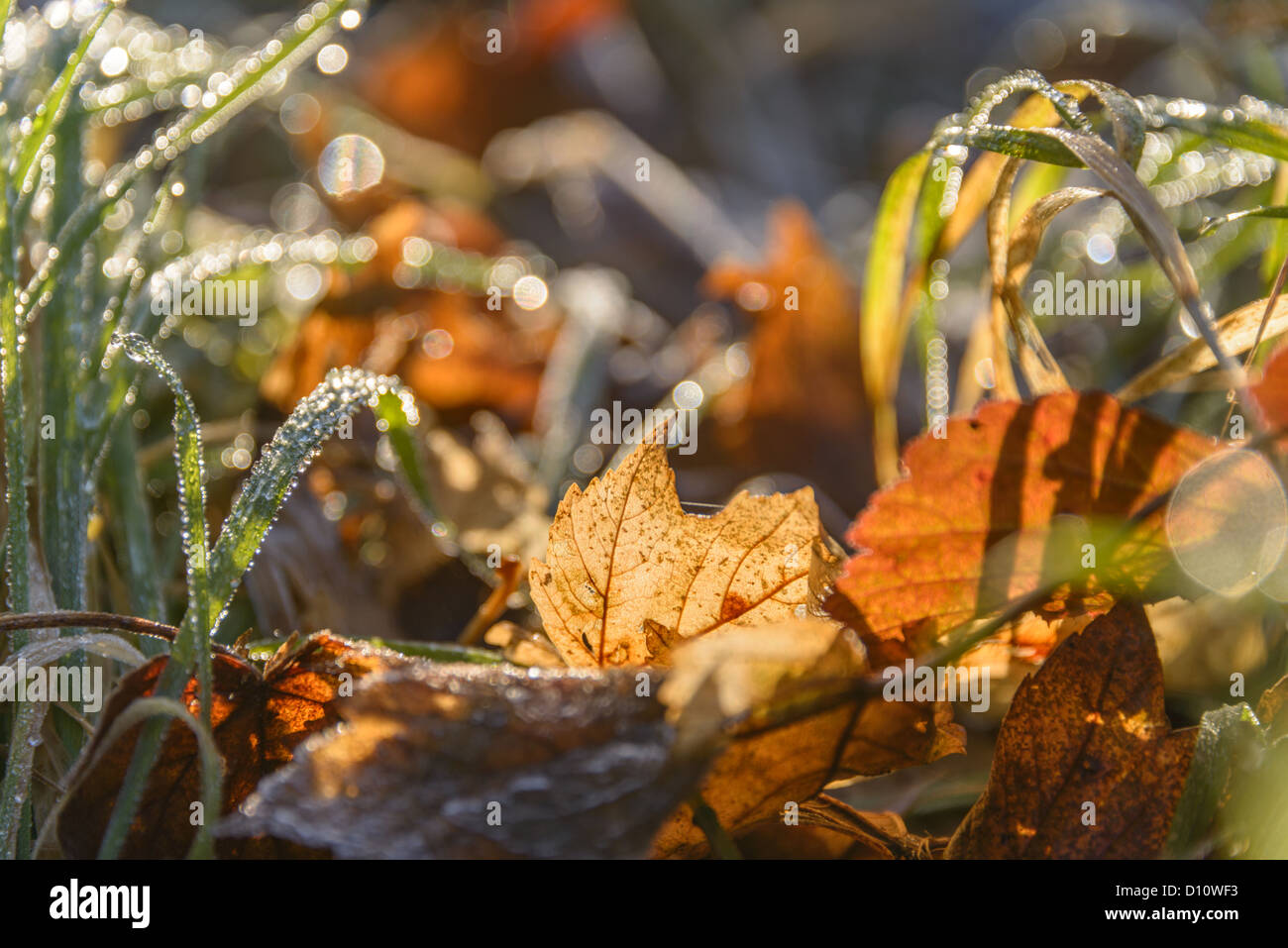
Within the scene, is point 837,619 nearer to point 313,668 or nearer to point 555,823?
point 555,823

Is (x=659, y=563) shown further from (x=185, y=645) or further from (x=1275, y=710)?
(x=1275, y=710)

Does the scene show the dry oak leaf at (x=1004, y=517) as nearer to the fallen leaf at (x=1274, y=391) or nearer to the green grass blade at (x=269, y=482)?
the fallen leaf at (x=1274, y=391)
